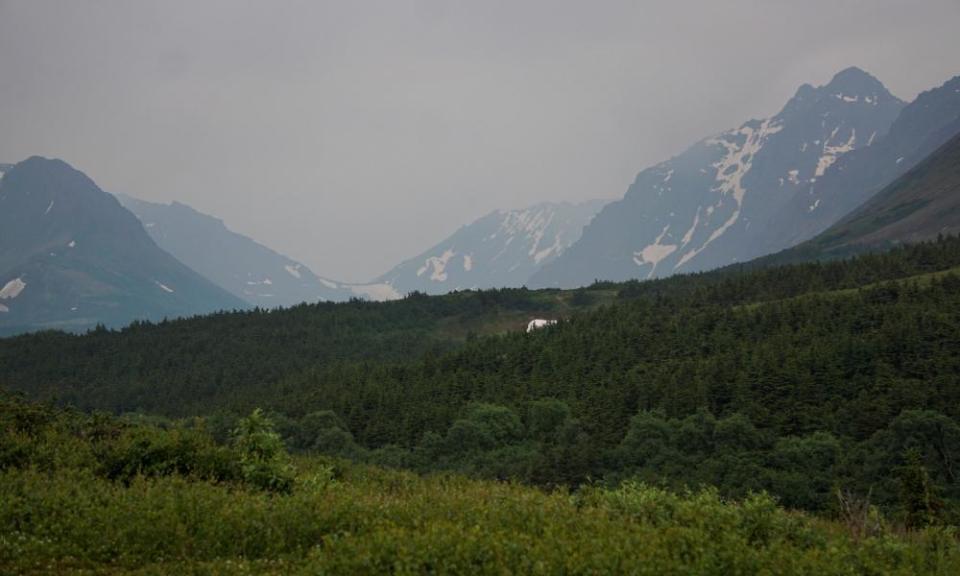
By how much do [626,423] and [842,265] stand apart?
89.5 metres

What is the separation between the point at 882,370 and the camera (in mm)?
89688

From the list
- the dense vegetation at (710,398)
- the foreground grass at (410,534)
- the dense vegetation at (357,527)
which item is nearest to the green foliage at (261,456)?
the dense vegetation at (357,527)

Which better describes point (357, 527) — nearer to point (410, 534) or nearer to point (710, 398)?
point (410, 534)

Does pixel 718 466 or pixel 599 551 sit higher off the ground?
pixel 599 551

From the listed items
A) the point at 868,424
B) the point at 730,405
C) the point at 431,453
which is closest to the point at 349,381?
the point at 431,453

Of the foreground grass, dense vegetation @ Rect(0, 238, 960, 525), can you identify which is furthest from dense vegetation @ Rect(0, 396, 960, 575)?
dense vegetation @ Rect(0, 238, 960, 525)

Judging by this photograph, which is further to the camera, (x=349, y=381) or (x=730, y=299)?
(x=730, y=299)

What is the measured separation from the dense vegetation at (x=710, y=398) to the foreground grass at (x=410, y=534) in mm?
20687

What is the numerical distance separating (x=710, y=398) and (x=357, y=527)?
87849mm

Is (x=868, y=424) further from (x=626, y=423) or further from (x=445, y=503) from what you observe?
(x=445, y=503)

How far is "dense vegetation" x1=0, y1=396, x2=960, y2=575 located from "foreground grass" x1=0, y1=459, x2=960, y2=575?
4 cm

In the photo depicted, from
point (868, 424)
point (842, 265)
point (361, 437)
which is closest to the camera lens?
point (868, 424)

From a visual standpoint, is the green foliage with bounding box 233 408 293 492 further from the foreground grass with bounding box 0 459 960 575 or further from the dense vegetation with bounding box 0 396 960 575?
the foreground grass with bounding box 0 459 960 575

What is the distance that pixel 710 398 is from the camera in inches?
3802
